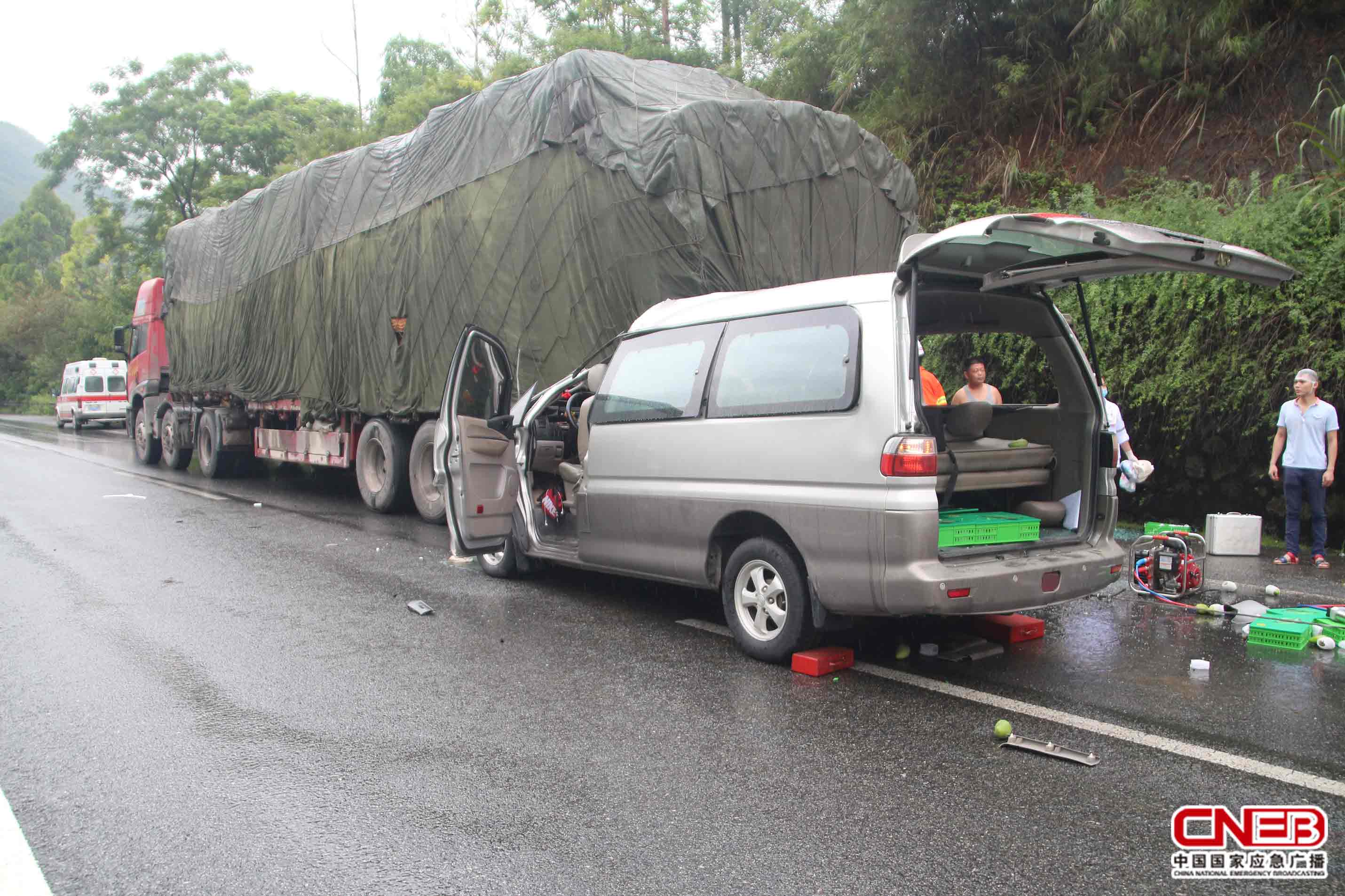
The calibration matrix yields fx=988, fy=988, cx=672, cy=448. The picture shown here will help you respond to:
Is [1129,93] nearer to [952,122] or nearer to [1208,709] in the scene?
[952,122]

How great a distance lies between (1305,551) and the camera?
8758mm

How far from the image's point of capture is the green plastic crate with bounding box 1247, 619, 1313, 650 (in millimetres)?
5656

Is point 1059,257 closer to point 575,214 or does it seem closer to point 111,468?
point 575,214

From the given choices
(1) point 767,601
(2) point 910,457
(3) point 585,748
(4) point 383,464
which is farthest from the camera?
(4) point 383,464

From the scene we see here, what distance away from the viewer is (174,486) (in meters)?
15.0

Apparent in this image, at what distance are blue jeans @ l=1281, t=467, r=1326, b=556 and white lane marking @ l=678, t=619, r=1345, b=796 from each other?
502 cm

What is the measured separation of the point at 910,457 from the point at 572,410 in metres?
3.68

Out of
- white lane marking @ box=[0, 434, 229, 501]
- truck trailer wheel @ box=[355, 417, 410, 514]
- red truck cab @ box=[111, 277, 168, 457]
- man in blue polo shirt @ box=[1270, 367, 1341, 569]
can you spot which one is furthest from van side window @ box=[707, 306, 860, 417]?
red truck cab @ box=[111, 277, 168, 457]

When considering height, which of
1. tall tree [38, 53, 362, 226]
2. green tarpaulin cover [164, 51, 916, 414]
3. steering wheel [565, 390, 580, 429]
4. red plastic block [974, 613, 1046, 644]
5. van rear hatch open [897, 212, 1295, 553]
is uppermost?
tall tree [38, 53, 362, 226]

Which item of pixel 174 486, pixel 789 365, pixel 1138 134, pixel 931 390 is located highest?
pixel 1138 134

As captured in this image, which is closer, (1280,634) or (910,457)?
(910,457)

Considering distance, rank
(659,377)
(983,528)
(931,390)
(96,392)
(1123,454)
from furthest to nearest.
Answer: (96,392)
(1123,454)
(931,390)
(659,377)
(983,528)

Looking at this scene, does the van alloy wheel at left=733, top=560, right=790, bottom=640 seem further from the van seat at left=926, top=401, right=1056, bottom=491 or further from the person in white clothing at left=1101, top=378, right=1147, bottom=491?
the person in white clothing at left=1101, top=378, right=1147, bottom=491

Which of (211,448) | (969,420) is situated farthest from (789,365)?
(211,448)
